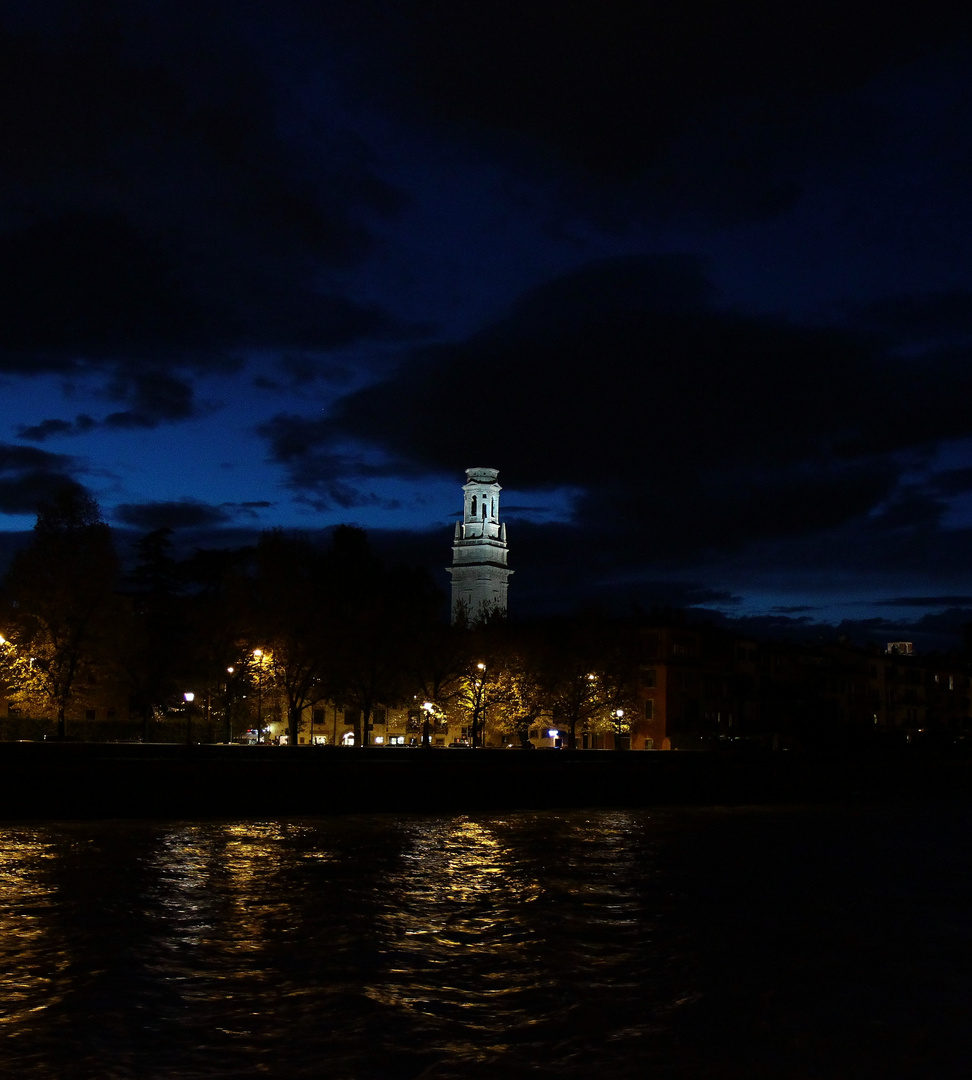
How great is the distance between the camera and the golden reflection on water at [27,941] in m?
18.5

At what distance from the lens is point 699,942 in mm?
24984

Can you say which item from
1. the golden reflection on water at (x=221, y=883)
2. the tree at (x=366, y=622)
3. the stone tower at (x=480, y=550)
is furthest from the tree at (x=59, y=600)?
the stone tower at (x=480, y=550)

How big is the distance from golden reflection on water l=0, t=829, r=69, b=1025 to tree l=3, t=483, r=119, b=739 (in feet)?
103

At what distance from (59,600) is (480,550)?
74317 millimetres

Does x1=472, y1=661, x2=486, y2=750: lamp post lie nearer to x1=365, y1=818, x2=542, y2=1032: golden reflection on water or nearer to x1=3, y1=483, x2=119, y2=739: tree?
x1=3, y1=483, x2=119, y2=739: tree

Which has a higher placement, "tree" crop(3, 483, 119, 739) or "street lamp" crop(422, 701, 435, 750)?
"tree" crop(3, 483, 119, 739)

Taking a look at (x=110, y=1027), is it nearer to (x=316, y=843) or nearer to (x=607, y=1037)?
(x=607, y=1037)

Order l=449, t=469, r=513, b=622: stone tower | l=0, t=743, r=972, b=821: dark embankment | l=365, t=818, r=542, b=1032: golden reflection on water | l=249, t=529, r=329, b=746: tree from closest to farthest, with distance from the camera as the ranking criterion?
l=365, t=818, r=542, b=1032: golden reflection on water, l=0, t=743, r=972, b=821: dark embankment, l=249, t=529, r=329, b=746: tree, l=449, t=469, r=513, b=622: stone tower

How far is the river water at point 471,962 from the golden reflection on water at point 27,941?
0.26 feet

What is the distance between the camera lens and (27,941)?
23.0m

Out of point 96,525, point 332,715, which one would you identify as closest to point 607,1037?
point 96,525

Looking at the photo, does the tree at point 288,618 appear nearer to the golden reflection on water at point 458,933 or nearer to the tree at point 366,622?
the tree at point 366,622

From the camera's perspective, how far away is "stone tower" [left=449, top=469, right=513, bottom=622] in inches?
5330

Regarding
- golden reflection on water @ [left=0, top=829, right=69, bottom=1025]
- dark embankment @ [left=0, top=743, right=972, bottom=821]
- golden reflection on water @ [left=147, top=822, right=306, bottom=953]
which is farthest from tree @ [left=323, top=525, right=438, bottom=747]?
golden reflection on water @ [left=0, top=829, right=69, bottom=1025]
